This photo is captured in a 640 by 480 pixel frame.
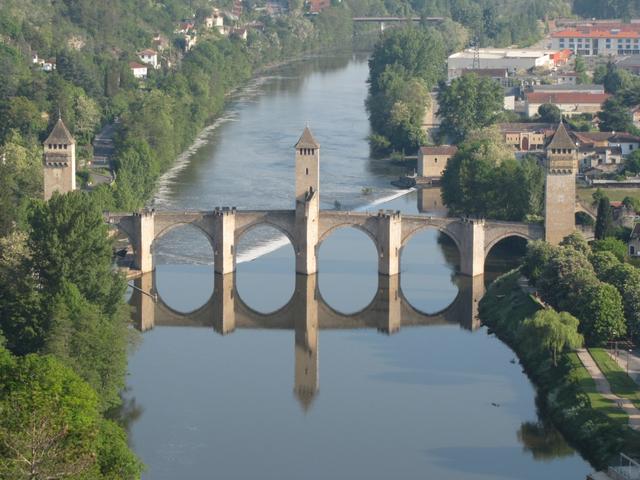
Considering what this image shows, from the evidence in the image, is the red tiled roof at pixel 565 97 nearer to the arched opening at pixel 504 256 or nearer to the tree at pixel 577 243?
the arched opening at pixel 504 256

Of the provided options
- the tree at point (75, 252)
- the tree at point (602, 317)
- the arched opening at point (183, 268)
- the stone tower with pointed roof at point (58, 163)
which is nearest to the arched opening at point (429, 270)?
the arched opening at point (183, 268)

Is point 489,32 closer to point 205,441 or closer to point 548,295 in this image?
point 548,295

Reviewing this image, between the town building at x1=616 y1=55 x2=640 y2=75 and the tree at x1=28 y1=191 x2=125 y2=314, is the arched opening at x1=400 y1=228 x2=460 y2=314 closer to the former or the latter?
the tree at x1=28 y1=191 x2=125 y2=314

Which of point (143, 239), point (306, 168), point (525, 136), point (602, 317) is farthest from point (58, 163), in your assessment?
point (525, 136)

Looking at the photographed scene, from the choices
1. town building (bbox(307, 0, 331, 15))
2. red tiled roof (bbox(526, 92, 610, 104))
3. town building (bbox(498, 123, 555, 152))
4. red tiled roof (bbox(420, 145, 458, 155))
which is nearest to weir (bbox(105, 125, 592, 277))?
red tiled roof (bbox(420, 145, 458, 155))

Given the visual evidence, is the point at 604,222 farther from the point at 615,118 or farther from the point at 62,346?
the point at 615,118

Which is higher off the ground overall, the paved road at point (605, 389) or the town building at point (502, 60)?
the town building at point (502, 60)
